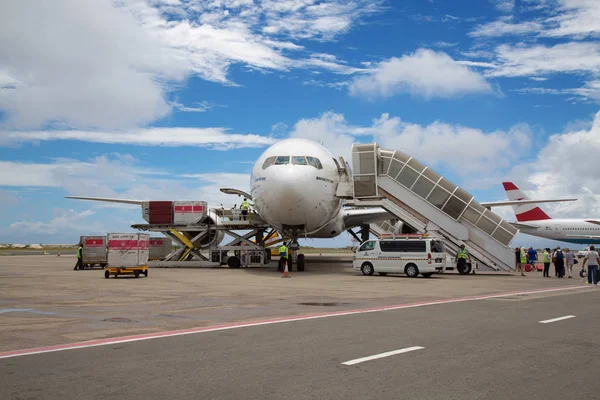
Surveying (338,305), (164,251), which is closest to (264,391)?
(338,305)

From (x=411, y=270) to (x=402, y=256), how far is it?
75 centimetres

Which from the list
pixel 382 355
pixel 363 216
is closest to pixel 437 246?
pixel 363 216

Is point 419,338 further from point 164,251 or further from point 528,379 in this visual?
point 164,251

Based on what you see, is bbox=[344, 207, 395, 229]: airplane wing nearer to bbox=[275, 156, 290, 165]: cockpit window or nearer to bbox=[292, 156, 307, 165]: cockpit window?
bbox=[292, 156, 307, 165]: cockpit window

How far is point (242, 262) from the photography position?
32.1 m

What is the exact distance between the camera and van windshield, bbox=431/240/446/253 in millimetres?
25000

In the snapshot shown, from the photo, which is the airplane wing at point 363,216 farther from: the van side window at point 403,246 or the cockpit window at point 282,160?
the cockpit window at point 282,160

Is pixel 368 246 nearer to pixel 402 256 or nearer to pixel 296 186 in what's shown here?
pixel 402 256

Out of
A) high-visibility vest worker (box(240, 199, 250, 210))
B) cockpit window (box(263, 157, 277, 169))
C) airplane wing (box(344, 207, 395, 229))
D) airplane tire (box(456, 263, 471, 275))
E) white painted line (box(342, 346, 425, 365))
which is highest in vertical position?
cockpit window (box(263, 157, 277, 169))

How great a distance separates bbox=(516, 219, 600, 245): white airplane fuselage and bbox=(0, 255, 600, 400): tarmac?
59.9 metres

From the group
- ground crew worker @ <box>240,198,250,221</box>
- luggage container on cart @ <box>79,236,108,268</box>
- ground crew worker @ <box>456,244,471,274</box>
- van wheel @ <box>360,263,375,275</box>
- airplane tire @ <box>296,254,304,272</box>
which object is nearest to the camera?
van wheel @ <box>360,263,375,275</box>

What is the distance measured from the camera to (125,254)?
80.6 feet

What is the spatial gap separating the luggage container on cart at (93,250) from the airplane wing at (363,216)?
14699mm

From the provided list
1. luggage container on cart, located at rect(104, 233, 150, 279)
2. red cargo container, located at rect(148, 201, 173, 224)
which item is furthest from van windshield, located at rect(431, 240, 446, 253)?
red cargo container, located at rect(148, 201, 173, 224)
